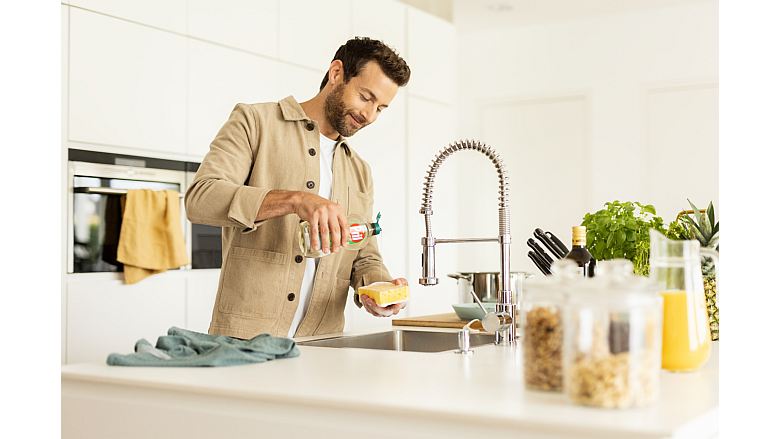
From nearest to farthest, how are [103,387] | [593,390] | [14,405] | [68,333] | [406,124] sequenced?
1. [593,390]
2. [103,387]
3. [14,405]
4. [68,333]
5. [406,124]

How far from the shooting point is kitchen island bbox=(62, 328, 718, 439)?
1.05 meters

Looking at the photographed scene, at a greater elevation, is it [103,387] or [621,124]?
[621,124]

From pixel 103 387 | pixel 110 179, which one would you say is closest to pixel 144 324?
pixel 110 179

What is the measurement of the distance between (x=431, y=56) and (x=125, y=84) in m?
2.44

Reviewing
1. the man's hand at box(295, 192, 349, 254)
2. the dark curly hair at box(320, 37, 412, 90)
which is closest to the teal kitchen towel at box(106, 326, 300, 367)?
the man's hand at box(295, 192, 349, 254)

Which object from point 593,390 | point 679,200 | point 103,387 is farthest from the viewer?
point 679,200

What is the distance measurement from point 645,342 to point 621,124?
5.48 metres

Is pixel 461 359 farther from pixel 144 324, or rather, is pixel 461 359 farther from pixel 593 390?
pixel 144 324

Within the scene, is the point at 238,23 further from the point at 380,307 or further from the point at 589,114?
the point at 589,114

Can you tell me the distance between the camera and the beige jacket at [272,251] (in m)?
2.31

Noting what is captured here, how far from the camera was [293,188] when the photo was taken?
95.3 inches

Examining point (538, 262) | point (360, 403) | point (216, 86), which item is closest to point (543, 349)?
point (360, 403)

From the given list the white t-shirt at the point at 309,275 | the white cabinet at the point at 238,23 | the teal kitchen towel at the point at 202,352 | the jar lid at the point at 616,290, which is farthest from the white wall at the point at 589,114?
the jar lid at the point at 616,290
